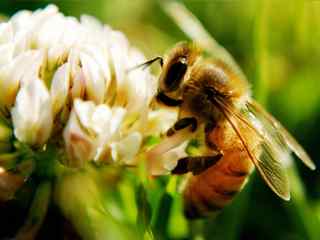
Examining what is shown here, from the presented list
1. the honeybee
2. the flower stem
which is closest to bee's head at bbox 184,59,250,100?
the honeybee

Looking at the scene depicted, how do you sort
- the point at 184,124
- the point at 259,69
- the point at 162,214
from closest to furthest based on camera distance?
the point at 184,124
the point at 162,214
the point at 259,69

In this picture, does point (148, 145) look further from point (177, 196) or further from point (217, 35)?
point (217, 35)

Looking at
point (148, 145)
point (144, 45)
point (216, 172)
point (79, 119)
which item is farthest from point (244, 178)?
point (144, 45)

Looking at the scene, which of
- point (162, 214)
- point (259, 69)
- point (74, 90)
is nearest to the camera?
point (74, 90)

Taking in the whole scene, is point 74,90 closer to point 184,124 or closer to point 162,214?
point 184,124

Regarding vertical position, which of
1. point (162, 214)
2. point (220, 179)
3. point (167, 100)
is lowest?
point (162, 214)

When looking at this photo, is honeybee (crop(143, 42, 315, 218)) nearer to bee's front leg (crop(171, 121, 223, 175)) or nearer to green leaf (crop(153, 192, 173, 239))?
bee's front leg (crop(171, 121, 223, 175))

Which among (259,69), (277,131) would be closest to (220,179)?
(277,131)
